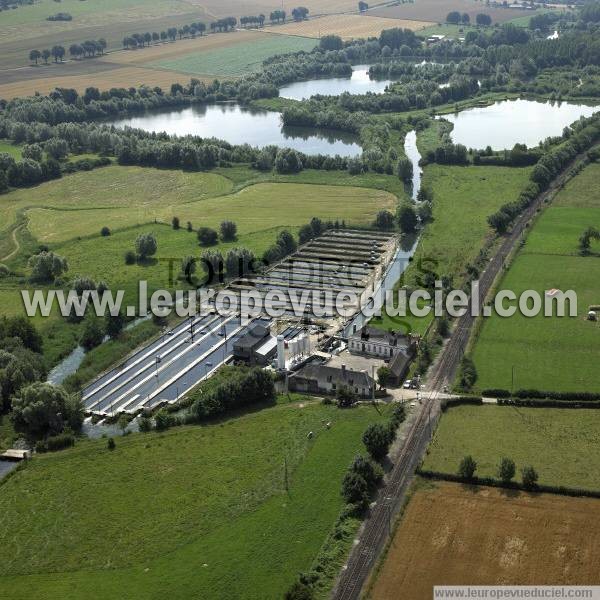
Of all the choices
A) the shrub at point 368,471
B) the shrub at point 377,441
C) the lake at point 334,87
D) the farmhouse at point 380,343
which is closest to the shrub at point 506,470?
the shrub at point 368,471

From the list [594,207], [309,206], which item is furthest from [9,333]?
[594,207]

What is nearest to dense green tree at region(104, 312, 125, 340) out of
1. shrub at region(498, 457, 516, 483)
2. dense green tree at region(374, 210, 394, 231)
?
dense green tree at region(374, 210, 394, 231)

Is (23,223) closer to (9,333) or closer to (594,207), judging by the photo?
(9,333)

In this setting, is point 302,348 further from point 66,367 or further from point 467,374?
point 66,367

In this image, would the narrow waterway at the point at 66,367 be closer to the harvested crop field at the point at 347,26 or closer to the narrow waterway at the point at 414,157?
the narrow waterway at the point at 414,157

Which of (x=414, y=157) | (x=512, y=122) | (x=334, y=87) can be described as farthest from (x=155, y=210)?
(x=334, y=87)

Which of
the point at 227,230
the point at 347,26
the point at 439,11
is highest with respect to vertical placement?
the point at 439,11
